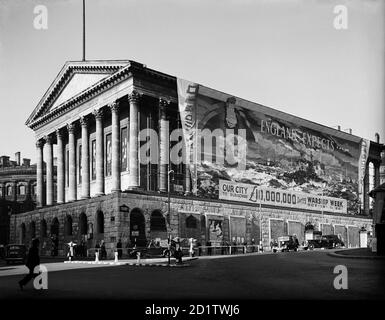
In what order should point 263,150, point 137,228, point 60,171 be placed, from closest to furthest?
point 137,228, point 263,150, point 60,171

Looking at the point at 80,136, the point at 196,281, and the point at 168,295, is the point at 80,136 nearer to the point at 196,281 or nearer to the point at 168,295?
the point at 196,281

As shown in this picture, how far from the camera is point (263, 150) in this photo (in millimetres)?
58938

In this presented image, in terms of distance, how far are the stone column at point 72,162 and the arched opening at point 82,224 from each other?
21.8 feet

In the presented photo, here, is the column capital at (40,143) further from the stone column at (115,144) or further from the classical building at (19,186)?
the classical building at (19,186)

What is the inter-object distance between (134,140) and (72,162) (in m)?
13.6

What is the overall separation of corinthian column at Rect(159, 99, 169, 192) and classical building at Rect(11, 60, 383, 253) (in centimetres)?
11

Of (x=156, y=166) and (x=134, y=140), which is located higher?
(x=134, y=140)

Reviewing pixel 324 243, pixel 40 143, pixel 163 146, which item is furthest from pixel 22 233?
pixel 324 243

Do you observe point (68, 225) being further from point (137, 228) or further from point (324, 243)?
point (324, 243)

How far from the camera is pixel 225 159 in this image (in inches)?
2138

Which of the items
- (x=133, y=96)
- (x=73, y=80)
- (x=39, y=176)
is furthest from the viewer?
(x=39, y=176)

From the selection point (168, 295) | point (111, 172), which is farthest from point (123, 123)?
Answer: point (168, 295)

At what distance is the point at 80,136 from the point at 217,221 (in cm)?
2077

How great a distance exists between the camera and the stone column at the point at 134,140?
1924 inches
